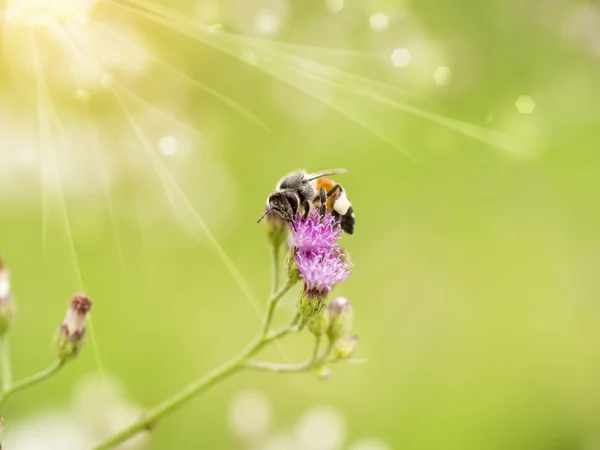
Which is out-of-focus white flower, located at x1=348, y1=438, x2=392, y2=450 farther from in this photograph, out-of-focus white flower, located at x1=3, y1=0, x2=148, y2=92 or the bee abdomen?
out-of-focus white flower, located at x1=3, y1=0, x2=148, y2=92

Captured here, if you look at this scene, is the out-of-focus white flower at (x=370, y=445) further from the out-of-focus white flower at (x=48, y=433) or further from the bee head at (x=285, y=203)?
the bee head at (x=285, y=203)

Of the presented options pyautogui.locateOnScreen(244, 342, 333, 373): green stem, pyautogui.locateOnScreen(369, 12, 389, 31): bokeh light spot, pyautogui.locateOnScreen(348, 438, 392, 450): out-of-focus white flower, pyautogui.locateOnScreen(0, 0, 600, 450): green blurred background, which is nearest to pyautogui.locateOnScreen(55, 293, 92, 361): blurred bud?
pyautogui.locateOnScreen(244, 342, 333, 373): green stem

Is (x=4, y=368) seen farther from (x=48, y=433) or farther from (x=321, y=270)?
(x=48, y=433)

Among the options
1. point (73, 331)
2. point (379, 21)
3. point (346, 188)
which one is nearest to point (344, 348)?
point (73, 331)

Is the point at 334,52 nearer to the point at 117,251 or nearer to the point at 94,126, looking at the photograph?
the point at 94,126

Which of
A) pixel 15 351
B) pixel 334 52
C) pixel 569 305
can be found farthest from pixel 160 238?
pixel 569 305

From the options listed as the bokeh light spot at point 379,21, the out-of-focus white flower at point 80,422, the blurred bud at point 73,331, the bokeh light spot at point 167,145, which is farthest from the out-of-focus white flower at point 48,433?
the bokeh light spot at point 379,21
